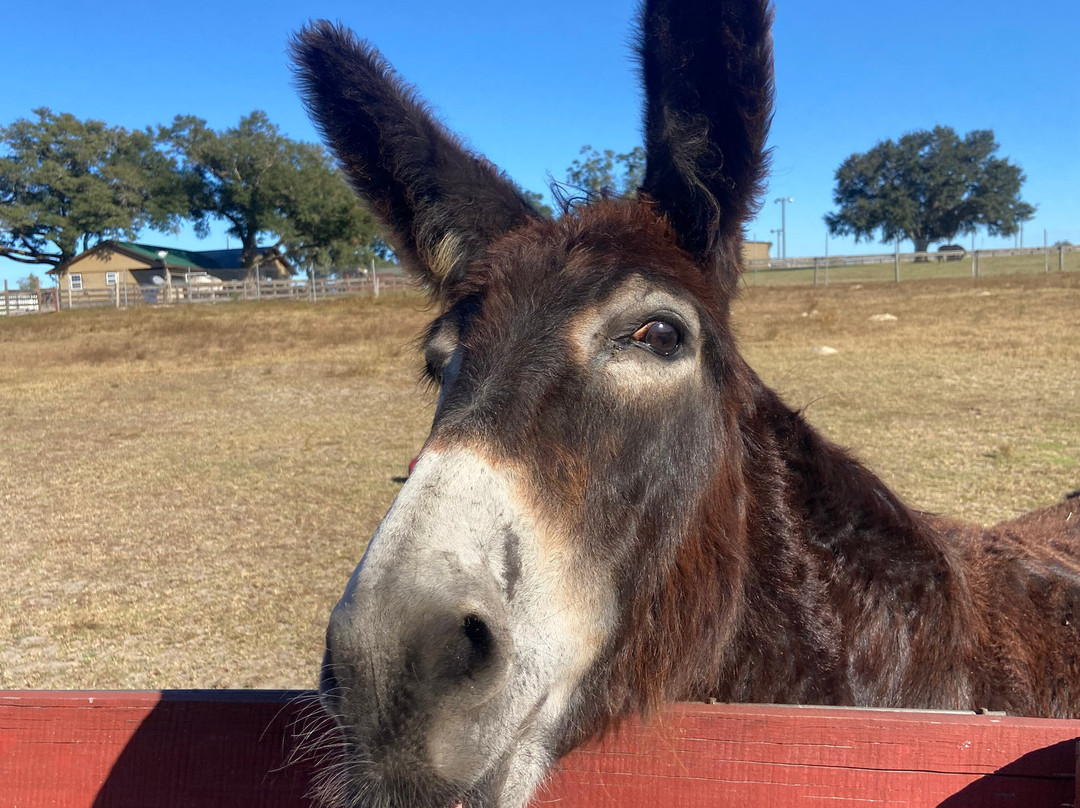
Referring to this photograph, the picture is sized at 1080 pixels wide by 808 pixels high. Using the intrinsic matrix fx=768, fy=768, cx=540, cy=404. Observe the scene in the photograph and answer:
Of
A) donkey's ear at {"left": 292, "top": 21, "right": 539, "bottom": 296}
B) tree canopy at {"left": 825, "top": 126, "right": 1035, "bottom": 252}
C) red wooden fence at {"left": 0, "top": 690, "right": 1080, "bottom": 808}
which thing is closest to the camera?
red wooden fence at {"left": 0, "top": 690, "right": 1080, "bottom": 808}

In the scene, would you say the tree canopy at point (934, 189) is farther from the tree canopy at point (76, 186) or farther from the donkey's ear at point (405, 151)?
the donkey's ear at point (405, 151)

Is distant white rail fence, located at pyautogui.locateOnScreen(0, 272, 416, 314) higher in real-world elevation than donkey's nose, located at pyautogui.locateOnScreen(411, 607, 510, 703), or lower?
higher

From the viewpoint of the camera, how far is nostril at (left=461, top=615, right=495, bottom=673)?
4.56 feet

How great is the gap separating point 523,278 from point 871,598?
128 cm

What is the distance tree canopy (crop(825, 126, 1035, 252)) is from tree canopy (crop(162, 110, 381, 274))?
52.3 m

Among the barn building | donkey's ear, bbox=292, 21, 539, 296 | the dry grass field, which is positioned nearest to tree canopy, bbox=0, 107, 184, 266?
the barn building

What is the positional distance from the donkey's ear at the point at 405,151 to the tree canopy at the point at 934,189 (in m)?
85.6

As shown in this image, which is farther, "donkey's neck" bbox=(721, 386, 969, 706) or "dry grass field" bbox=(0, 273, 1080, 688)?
"dry grass field" bbox=(0, 273, 1080, 688)

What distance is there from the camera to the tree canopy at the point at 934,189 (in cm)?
7812

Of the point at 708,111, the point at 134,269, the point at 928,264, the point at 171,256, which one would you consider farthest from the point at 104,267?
the point at 708,111

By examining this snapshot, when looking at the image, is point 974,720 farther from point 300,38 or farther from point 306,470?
point 306,470

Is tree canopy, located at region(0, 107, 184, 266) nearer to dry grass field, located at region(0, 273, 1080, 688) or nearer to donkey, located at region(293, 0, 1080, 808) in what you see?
dry grass field, located at region(0, 273, 1080, 688)

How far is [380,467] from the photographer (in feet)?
31.7

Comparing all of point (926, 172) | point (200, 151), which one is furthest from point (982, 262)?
point (200, 151)
